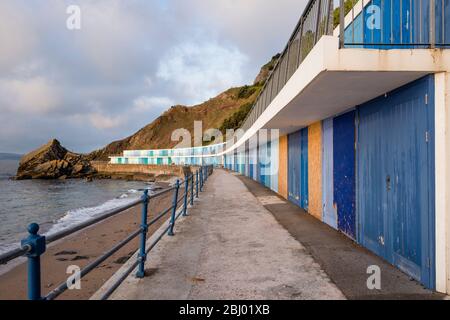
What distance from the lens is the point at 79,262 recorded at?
383 inches

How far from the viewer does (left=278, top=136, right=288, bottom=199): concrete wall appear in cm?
1406

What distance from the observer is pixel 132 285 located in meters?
4.11

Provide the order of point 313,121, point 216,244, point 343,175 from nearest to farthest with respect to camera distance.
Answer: point 216,244
point 343,175
point 313,121

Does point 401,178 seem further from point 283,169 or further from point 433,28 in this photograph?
point 283,169

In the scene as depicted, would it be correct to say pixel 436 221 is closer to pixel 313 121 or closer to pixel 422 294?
pixel 422 294

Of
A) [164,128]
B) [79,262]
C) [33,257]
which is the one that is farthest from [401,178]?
[164,128]

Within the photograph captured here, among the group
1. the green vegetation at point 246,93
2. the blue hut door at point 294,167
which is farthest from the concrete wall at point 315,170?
the green vegetation at point 246,93

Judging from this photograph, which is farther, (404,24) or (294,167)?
(294,167)

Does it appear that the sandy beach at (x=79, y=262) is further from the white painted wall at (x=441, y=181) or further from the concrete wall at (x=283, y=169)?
the white painted wall at (x=441, y=181)

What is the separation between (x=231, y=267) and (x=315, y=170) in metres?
5.53

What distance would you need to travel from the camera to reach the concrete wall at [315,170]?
9125 mm

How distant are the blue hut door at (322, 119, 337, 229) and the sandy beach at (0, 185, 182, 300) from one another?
18.2 feet
